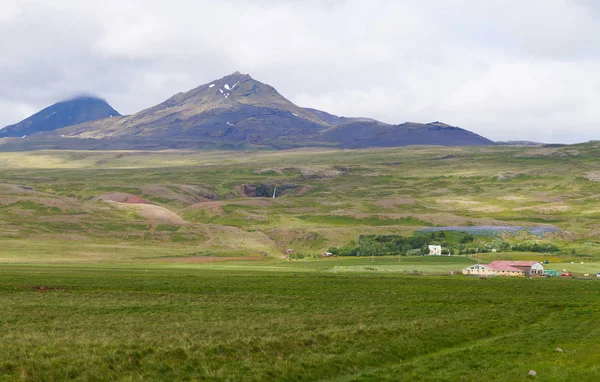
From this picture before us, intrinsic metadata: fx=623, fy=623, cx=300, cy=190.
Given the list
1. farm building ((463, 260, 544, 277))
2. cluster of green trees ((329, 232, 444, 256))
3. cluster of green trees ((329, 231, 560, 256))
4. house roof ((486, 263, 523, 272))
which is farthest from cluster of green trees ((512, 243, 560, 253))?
house roof ((486, 263, 523, 272))

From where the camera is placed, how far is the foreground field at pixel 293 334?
26547 millimetres

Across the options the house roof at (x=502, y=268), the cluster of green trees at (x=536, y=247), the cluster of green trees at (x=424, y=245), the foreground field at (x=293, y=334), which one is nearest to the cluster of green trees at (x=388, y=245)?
the cluster of green trees at (x=424, y=245)

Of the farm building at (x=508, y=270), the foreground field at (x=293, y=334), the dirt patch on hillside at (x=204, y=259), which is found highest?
the foreground field at (x=293, y=334)

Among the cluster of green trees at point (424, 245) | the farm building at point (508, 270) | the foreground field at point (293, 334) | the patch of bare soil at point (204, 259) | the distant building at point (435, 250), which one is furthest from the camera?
the cluster of green trees at point (424, 245)

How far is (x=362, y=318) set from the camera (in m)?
44.9

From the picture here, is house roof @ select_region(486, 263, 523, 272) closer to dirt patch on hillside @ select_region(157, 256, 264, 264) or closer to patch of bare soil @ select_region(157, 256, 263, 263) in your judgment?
dirt patch on hillside @ select_region(157, 256, 264, 264)

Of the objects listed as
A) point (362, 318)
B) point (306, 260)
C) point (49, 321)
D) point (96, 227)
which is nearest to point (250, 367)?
point (362, 318)

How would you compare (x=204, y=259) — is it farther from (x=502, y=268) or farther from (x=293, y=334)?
(x=293, y=334)

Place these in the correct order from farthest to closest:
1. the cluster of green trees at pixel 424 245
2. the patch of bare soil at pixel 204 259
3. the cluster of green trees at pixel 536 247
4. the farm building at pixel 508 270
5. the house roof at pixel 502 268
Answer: the cluster of green trees at pixel 424 245 → the cluster of green trees at pixel 536 247 → the patch of bare soil at pixel 204 259 → the house roof at pixel 502 268 → the farm building at pixel 508 270

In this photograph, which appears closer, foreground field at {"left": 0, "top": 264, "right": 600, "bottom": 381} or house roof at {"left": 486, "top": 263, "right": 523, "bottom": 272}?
foreground field at {"left": 0, "top": 264, "right": 600, "bottom": 381}

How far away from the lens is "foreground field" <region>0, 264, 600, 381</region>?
87.1 feet

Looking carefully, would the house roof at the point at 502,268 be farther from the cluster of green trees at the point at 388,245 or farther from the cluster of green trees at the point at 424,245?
the cluster of green trees at the point at 388,245

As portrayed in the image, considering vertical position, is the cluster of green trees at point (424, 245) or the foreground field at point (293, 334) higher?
the foreground field at point (293, 334)

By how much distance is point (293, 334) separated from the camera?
34.0 meters
